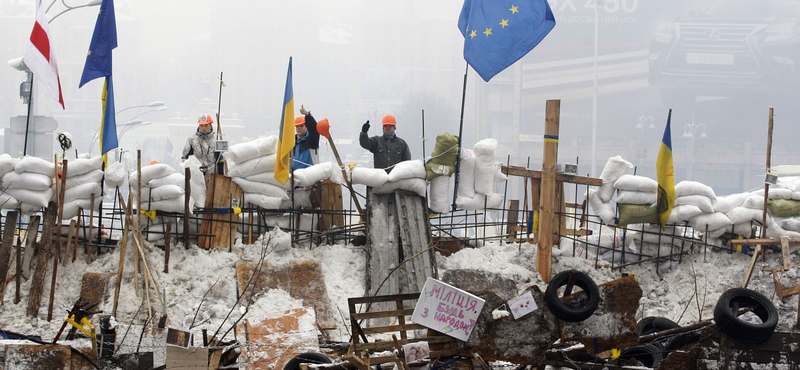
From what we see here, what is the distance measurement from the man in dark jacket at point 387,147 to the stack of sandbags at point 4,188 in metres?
4.43

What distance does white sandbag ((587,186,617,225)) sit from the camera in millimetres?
11828

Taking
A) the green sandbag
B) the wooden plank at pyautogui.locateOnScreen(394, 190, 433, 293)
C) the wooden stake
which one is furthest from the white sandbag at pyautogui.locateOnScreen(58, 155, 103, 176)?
the green sandbag

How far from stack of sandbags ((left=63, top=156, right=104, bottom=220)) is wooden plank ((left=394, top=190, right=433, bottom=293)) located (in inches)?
148

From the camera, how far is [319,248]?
37.0 ft

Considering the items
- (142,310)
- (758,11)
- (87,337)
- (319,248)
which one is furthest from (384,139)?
(758,11)

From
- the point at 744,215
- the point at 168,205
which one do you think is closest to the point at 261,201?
the point at 168,205

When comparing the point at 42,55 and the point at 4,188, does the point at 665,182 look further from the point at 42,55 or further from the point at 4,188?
the point at 4,188

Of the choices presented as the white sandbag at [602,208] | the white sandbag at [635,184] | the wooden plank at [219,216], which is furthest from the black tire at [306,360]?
the white sandbag at [635,184]

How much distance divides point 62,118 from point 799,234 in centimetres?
8109

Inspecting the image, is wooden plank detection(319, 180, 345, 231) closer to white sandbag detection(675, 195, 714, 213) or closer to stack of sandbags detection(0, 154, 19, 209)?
stack of sandbags detection(0, 154, 19, 209)

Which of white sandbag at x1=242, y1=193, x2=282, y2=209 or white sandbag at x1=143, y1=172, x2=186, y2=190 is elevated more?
white sandbag at x1=143, y1=172, x2=186, y2=190

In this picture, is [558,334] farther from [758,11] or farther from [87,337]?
[758,11]

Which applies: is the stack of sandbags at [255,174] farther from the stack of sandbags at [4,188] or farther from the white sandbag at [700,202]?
the white sandbag at [700,202]

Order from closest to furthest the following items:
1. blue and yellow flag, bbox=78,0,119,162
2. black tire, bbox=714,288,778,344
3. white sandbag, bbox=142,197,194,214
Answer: black tire, bbox=714,288,778,344 < white sandbag, bbox=142,197,194,214 < blue and yellow flag, bbox=78,0,119,162
